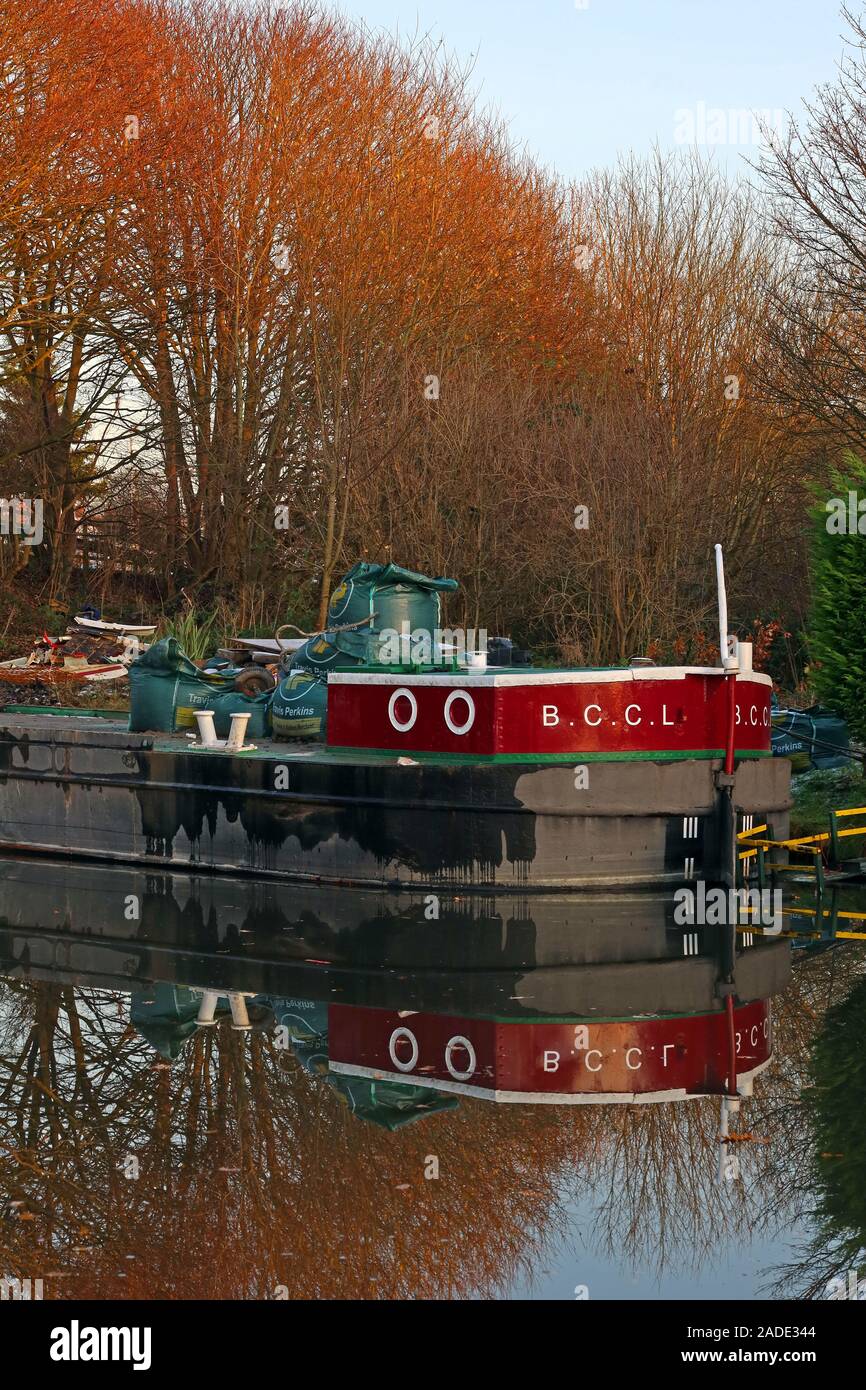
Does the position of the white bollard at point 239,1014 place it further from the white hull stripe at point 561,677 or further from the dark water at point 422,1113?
the white hull stripe at point 561,677

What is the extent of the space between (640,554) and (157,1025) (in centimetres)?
1235

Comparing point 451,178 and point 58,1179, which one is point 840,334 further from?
point 58,1179

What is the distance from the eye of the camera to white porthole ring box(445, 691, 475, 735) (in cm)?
1278

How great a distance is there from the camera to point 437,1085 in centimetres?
796

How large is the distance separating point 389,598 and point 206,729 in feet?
6.61

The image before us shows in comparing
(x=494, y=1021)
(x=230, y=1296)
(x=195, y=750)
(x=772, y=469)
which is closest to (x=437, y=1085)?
(x=494, y=1021)

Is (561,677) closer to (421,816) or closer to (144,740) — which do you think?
(421,816)

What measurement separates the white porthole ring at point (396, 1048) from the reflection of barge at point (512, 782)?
150 inches

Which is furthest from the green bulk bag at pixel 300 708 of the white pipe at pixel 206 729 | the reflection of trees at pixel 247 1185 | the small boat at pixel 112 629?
the small boat at pixel 112 629

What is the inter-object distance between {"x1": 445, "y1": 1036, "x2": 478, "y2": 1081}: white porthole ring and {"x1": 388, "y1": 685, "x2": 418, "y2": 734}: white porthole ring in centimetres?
466

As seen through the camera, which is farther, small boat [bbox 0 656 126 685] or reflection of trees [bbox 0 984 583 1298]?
small boat [bbox 0 656 126 685]

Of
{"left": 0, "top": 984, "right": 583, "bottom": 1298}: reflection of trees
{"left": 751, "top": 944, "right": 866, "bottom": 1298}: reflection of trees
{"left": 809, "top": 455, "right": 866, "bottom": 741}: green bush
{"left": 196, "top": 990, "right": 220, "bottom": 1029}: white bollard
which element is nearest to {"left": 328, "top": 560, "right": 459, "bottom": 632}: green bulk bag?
{"left": 809, "top": 455, "right": 866, "bottom": 741}: green bush

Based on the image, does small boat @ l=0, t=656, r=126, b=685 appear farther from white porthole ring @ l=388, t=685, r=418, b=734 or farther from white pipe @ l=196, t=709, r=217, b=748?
white porthole ring @ l=388, t=685, r=418, b=734

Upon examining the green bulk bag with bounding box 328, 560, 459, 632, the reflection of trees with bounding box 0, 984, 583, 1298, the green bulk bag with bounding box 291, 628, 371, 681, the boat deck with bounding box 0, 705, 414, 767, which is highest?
the green bulk bag with bounding box 328, 560, 459, 632
